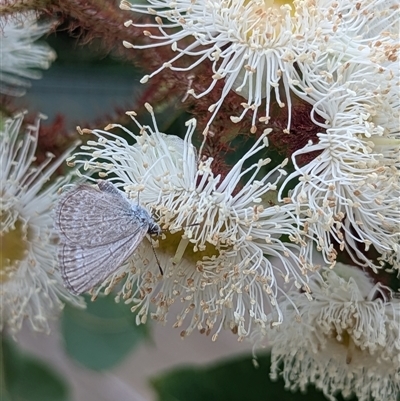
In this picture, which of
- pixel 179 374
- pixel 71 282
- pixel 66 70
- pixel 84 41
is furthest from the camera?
pixel 66 70

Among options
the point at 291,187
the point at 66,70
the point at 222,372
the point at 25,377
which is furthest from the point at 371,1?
the point at 25,377

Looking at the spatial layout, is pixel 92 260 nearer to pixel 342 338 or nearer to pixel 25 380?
pixel 342 338

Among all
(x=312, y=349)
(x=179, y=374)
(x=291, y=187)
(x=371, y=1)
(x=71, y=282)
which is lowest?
(x=179, y=374)

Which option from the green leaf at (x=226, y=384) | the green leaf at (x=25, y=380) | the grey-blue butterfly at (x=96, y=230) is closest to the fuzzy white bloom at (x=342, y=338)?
the green leaf at (x=226, y=384)

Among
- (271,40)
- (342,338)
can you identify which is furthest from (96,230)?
(342,338)

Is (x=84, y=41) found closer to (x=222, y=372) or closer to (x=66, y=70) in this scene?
(x=66, y=70)

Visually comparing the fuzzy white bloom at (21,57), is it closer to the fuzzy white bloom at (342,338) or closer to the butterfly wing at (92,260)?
the butterfly wing at (92,260)
